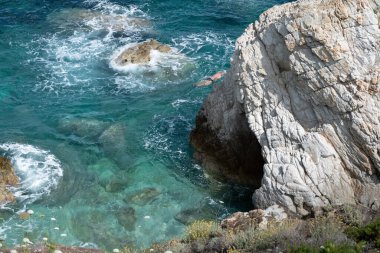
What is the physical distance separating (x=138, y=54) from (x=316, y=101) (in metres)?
14.4

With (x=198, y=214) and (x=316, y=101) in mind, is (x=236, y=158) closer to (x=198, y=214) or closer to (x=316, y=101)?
(x=198, y=214)

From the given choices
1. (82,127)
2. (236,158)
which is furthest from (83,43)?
(236,158)

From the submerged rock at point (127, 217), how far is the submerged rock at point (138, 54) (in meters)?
11.7

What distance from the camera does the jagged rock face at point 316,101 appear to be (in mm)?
16531

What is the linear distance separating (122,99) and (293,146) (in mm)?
11134

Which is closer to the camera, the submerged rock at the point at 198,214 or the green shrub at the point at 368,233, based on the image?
the green shrub at the point at 368,233

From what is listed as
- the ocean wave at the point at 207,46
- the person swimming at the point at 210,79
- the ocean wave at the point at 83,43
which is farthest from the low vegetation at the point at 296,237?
the ocean wave at the point at 207,46

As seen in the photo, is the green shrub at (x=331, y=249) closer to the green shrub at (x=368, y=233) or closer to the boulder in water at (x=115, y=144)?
the green shrub at (x=368, y=233)

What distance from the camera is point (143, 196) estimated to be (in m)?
20.2

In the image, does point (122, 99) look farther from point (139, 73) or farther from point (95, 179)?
point (95, 179)

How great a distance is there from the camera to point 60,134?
24.0 m

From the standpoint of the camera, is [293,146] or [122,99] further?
[122,99]

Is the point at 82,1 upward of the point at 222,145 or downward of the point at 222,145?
upward

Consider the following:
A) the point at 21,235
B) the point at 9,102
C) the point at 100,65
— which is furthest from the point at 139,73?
the point at 21,235
